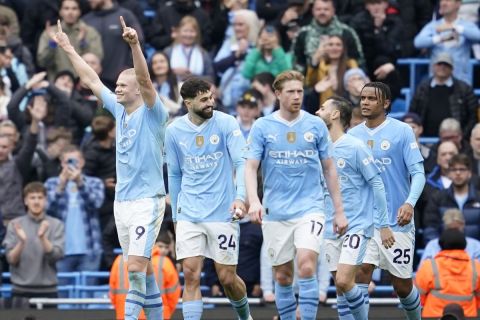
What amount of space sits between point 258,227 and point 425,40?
470 cm

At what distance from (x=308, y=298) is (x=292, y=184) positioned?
1.13 meters

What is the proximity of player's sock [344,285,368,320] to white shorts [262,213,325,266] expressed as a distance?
1.70 ft

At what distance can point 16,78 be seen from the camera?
2225 cm

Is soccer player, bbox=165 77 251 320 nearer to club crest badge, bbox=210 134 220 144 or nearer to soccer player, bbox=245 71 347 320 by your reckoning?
club crest badge, bbox=210 134 220 144

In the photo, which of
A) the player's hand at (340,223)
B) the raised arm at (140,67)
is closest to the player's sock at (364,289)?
the player's hand at (340,223)

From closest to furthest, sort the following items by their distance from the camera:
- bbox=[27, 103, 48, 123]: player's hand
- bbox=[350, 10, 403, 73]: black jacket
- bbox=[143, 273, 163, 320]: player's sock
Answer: bbox=[143, 273, 163, 320]: player's sock, bbox=[27, 103, 48, 123]: player's hand, bbox=[350, 10, 403, 73]: black jacket

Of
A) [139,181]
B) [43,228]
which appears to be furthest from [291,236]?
[43,228]

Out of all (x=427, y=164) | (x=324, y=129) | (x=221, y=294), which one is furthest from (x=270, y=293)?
(x=324, y=129)

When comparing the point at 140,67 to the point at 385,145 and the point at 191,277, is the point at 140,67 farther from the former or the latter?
the point at 385,145

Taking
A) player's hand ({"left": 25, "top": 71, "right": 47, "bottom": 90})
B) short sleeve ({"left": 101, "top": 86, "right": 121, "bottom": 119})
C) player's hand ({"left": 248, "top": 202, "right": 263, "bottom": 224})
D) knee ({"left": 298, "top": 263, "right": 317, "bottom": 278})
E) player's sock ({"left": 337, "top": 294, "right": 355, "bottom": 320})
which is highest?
player's hand ({"left": 25, "top": 71, "right": 47, "bottom": 90})

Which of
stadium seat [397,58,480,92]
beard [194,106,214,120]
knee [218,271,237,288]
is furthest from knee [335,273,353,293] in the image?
stadium seat [397,58,480,92]

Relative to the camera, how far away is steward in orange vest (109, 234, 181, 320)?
16.6m

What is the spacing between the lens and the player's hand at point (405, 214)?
49.0 feet

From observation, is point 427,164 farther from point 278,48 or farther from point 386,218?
point 386,218
